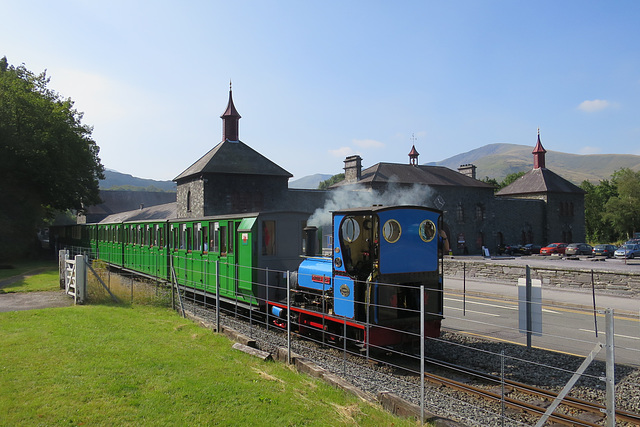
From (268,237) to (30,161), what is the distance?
36962 millimetres

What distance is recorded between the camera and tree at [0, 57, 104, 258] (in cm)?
3769

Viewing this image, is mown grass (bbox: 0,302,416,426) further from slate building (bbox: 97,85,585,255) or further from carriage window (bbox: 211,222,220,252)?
slate building (bbox: 97,85,585,255)

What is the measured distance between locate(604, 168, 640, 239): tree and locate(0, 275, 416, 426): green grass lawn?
7799 cm

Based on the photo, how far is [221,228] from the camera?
1338cm

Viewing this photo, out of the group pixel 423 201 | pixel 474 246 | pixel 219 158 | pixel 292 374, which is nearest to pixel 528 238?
pixel 474 246

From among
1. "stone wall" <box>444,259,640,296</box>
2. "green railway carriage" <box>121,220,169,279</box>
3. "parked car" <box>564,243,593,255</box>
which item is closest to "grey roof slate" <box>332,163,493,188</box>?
"parked car" <box>564,243,593,255</box>

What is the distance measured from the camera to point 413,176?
4928cm

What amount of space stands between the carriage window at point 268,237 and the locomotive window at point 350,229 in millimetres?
3447

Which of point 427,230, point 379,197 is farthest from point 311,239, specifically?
point 379,197

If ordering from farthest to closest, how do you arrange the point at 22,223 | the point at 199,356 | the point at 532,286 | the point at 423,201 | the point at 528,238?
the point at 528,238
the point at 423,201
the point at 22,223
the point at 532,286
the point at 199,356

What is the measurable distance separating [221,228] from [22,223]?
34.6 m

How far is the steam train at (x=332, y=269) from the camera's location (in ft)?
27.3

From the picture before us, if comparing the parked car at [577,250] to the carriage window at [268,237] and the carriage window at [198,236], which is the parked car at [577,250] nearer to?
the carriage window at [198,236]

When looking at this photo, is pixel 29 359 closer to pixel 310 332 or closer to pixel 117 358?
pixel 117 358
